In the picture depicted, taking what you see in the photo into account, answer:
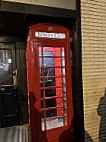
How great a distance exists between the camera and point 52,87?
271 centimetres

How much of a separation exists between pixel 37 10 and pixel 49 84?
1.58 m

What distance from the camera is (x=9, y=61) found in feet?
12.7

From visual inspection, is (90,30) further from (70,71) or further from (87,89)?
(87,89)

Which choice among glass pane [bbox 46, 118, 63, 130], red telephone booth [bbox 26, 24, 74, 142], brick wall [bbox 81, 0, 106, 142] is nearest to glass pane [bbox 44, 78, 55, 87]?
red telephone booth [bbox 26, 24, 74, 142]

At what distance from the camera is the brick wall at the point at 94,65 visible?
9.06 ft

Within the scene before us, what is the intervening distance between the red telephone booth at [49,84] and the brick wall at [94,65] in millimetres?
397

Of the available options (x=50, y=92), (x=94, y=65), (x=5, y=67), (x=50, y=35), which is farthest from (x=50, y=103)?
(x=5, y=67)

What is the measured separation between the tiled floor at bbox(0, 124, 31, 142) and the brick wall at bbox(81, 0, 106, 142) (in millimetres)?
1670

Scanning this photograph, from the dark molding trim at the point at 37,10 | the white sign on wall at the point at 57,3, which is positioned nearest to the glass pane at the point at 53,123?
the dark molding trim at the point at 37,10

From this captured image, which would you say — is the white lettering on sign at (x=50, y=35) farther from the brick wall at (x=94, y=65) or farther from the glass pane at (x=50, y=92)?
the glass pane at (x=50, y=92)

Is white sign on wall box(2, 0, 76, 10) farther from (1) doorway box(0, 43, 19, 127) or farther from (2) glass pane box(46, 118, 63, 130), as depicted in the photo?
(2) glass pane box(46, 118, 63, 130)

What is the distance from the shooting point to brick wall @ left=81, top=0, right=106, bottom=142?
9.06ft

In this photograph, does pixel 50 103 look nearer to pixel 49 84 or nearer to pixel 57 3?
pixel 49 84

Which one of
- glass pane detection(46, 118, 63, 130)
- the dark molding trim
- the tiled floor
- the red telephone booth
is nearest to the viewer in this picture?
the dark molding trim
